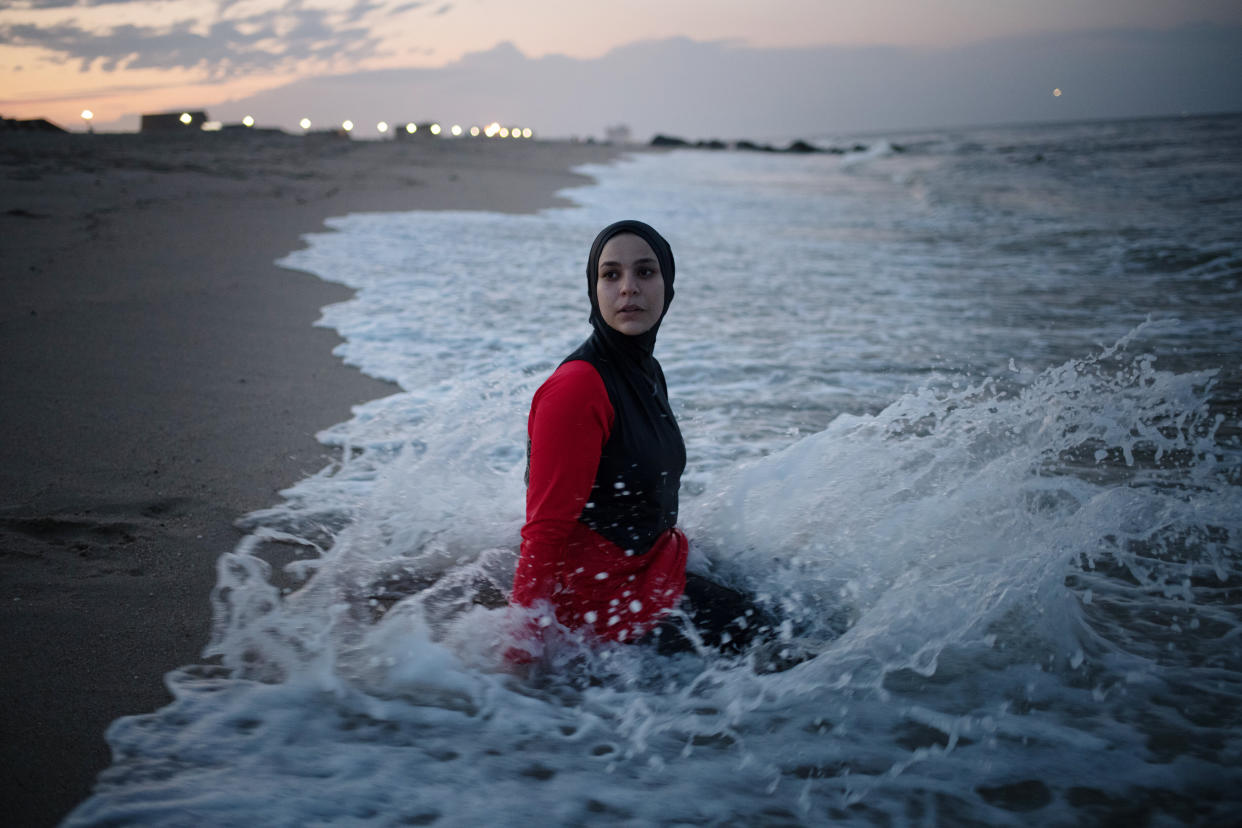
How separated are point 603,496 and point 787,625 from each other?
985mm

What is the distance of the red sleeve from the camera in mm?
2289

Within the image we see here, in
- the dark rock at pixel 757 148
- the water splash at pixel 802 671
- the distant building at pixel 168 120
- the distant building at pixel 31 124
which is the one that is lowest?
the water splash at pixel 802 671

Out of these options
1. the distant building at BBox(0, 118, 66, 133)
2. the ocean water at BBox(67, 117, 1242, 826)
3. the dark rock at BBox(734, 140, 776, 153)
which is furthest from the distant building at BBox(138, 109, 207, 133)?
the dark rock at BBox(734, 140, 776, 153)

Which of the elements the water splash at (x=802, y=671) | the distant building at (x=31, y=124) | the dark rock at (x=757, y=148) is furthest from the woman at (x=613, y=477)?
the dark rock at (x=757, y=148)

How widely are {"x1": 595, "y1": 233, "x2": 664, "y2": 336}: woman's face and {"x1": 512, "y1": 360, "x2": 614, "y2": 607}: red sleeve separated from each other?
236 millimetres

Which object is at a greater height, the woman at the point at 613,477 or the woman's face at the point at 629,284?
the woman's face at the point at 629,284

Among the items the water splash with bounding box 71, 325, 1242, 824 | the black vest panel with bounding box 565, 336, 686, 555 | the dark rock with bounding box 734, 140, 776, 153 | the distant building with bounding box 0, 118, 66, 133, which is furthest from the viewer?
the dark rock with bounding box 734, 140, 776, 153

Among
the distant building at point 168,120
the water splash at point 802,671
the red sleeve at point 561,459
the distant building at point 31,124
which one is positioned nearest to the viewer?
the water splash at point 802,671

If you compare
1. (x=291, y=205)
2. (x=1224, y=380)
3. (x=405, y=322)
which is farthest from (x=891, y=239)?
(x=291, y=205)

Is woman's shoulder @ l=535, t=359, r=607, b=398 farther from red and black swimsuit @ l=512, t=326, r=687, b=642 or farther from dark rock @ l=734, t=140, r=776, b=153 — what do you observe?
dark rock @ l=734, t=140, r=776, b=153

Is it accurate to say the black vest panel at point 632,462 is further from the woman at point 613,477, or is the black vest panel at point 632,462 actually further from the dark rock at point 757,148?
the dark rock at point 757,148

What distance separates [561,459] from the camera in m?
2.29

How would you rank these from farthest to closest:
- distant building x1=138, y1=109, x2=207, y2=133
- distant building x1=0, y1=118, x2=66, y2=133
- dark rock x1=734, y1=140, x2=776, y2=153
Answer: dark rock x1=734, y1=140, x2=776, y2=153, distant building x1=138, y1=109, x2=207, y2=133, distant building x1=0, y1=118, x2=66, y2=133

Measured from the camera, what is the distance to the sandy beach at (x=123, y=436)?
237 cm
